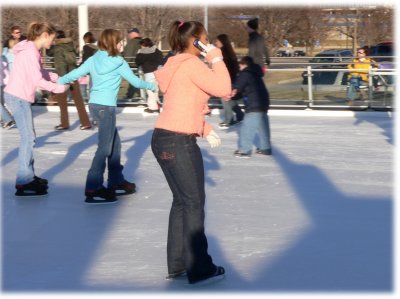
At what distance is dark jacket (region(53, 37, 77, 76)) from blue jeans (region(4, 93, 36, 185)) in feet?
17.9

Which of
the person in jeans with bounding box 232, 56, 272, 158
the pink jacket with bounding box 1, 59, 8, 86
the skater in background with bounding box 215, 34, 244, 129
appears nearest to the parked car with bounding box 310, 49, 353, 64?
the skater in background with bounding box 215, 34, 244, 129

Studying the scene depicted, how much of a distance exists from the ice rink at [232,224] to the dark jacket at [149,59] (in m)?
3.83

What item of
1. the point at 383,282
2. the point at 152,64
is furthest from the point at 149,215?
the point at 152,64

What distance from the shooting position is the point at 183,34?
5402 millimetres

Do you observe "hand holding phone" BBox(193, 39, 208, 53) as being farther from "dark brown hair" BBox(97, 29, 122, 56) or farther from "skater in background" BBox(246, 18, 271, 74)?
"skater in background" BBox(246, 18, 271, 74)

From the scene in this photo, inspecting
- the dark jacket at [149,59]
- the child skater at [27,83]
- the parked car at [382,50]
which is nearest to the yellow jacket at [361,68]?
the dark jacket at [149,59]

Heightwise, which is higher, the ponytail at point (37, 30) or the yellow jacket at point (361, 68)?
the ponytail at point (37, 30)

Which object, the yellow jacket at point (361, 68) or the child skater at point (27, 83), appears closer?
the child skater at point (27, 83)

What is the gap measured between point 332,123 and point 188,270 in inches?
373

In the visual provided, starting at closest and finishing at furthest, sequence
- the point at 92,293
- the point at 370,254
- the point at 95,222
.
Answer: the point at 92,293, the point at 370,254, the point at 95,222

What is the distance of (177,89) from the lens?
536 centimetres

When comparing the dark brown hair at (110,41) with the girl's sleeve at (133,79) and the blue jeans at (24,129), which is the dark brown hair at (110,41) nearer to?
the girl's sleeve at (133,79)

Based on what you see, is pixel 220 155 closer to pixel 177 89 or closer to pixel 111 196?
pixel 111 196

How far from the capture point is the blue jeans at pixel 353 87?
52.2 ft
